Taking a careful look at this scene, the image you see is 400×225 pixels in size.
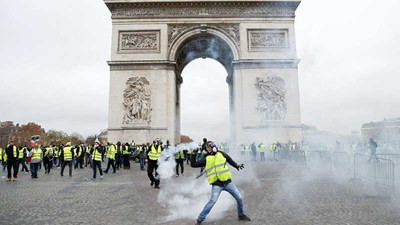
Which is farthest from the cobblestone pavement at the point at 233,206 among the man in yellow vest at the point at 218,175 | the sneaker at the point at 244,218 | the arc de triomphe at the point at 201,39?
the arc de triomphe at the point at 201,39

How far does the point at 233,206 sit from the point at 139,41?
20.3 metres

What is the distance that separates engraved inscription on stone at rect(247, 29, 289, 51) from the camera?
24016mm

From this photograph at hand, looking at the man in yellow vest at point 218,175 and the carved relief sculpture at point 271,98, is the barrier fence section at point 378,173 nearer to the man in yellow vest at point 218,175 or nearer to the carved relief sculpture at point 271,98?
the man in yellow vest at point 218,175

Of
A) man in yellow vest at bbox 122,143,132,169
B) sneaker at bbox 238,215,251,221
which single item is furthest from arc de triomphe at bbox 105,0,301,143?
sneaker at bbox 238,215,251,221

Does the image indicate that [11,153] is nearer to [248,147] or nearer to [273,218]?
[273,218]

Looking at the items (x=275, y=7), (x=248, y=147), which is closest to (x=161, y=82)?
(x=248, y=147)

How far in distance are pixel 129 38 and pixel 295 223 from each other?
22055 mm

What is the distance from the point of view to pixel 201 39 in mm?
25203

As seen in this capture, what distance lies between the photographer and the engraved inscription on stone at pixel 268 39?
2402 cm

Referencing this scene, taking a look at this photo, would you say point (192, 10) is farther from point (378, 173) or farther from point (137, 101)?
point (378, 173)

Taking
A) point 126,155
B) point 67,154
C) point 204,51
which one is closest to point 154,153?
point 67,154

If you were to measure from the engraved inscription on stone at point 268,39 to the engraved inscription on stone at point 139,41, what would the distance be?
25.0 feet

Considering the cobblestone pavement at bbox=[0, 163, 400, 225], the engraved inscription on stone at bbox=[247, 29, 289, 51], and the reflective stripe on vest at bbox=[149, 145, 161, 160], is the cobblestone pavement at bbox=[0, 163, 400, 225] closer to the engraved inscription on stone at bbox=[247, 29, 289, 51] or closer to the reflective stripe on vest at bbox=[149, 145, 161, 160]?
the reflective stripe on vest at bbox=[149, 145, 161, 160]

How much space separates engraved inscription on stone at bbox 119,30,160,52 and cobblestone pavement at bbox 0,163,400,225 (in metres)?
16.6
